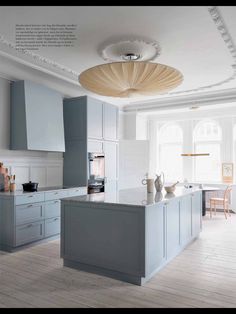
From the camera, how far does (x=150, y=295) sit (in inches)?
106

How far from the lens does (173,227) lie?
11.9ft

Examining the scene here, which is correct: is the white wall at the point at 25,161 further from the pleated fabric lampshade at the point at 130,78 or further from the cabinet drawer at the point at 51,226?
the pleated fabric lampshade at the point at 130,78

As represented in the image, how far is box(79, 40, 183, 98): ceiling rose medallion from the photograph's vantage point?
2973 mm

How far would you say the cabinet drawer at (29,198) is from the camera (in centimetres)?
406

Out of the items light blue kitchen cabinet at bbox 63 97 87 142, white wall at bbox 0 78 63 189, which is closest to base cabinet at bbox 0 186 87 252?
white wall at bbox 0 78 63 189

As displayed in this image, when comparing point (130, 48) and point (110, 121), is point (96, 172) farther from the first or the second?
point (130, 48)

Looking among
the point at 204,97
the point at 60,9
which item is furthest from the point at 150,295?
the point at 204,97

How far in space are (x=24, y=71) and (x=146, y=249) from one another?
147 inches

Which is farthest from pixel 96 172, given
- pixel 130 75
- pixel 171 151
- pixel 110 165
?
Result: pixel 171 151

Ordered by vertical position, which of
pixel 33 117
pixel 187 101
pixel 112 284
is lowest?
pixel 112 284

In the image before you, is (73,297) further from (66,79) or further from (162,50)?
(66,79)

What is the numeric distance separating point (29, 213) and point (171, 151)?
556cm

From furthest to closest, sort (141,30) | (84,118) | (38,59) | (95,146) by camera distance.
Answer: (95,146) → (84,118) → (38,59) → (141,30)

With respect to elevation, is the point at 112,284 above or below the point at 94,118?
below
